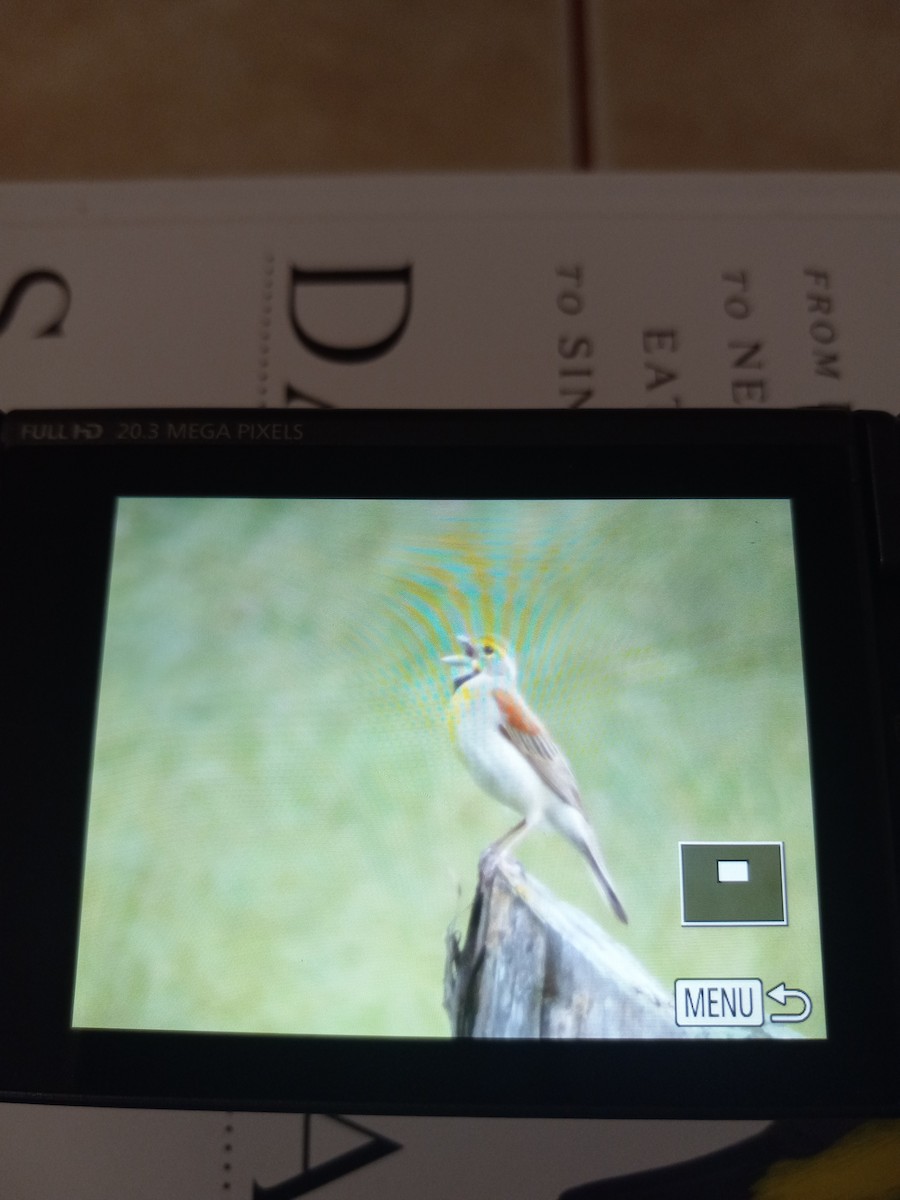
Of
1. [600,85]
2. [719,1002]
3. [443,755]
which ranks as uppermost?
[600,85]

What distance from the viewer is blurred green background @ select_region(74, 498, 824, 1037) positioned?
0.45m

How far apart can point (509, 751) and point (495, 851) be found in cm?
4

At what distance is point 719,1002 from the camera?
1.43 ft

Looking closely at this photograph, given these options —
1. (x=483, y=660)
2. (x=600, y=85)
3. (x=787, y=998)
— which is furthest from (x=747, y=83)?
(x=787, y=998)

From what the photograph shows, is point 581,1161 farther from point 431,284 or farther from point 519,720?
point 431,284

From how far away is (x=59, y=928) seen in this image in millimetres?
443

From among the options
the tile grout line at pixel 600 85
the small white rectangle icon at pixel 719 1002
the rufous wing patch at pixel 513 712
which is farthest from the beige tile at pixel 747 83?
the small white rectangle icon at pixel 719 1002

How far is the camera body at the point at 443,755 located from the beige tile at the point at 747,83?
0.31 metres

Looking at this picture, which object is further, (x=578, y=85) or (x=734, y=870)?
(x=578, y=85)

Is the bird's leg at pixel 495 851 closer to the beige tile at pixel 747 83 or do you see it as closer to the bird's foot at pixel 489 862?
the bird's foot at pixel 489 862

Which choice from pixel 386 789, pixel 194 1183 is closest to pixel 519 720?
pixel 386 789

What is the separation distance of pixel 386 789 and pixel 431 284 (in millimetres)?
345

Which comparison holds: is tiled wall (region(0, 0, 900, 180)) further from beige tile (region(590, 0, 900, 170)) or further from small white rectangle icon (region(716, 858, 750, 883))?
small white rectangle icon (region(716, 858, 750, 883))

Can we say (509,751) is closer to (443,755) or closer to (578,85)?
(443,755)
